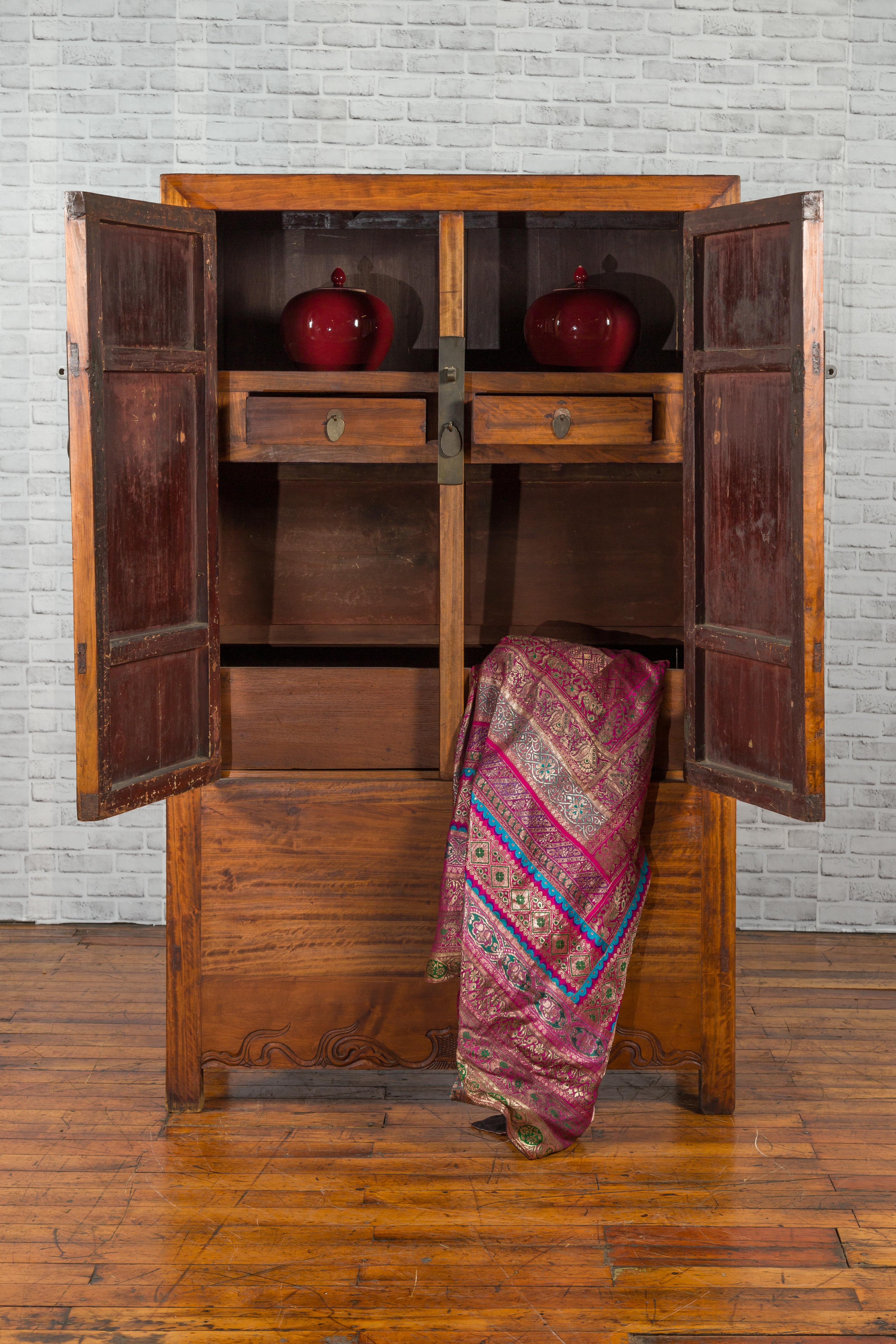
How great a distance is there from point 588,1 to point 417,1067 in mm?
3102

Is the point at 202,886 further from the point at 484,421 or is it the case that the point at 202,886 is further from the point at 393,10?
the point at 393,10

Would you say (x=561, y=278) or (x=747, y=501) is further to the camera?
(x=561, y=278)

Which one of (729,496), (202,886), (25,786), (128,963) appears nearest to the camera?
(729,496)

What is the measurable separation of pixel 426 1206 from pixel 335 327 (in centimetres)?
188

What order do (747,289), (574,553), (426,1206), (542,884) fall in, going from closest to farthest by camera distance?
(426,1206)
(747,289)
(542,884)
(574,553)

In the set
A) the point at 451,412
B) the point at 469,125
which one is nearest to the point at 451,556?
the point at 451,412

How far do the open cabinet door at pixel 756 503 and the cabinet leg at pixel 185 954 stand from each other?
3.59 ft

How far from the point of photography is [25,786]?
416 cm

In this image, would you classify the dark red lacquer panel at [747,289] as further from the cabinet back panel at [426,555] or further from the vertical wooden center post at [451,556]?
the cabinet back panel at [426,555]

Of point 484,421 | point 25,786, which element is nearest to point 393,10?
point 484,421

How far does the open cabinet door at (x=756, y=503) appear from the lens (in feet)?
7.86

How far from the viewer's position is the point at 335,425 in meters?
2.78

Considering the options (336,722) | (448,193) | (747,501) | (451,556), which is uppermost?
(448,193)

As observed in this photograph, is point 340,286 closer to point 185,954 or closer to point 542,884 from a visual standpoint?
point 542,884
